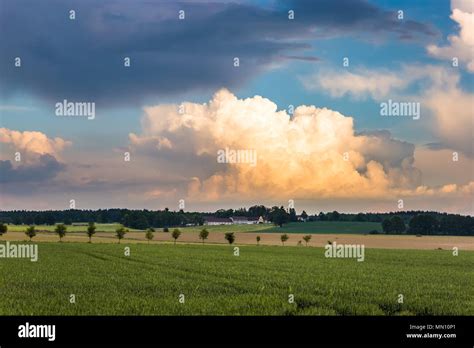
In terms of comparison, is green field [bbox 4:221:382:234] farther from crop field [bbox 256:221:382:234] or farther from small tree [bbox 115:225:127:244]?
small tree [bbox 115:225:127:244]

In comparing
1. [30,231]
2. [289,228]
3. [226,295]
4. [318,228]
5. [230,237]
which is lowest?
[230,237]

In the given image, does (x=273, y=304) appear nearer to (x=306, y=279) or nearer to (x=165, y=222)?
(x=306, y=279)

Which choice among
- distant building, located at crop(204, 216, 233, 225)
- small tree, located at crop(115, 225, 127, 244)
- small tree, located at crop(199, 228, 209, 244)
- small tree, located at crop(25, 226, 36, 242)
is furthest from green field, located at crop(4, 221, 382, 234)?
distant building, located at crop(204, 216, 233, 225)

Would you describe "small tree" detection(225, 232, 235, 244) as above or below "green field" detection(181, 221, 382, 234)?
below

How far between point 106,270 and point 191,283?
15.6 meters

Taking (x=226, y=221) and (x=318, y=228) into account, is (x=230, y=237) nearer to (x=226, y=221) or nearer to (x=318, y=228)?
(x=226, y=221)

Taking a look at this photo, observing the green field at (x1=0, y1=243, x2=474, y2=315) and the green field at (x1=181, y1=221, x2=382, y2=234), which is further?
the green field at (x1=181, y1=221, x2=382, y2=234)

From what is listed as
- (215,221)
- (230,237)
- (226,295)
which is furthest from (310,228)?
(226,295)

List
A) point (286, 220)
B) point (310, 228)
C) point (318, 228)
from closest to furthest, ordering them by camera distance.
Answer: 1. point (286, 220)
2. point (310, 228)
3. point (318, 228)

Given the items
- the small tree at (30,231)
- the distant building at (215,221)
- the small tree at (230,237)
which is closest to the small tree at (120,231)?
the small tree at (30,231)

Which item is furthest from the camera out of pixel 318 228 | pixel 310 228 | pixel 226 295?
pixel 318 228

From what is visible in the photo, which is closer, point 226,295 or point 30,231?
point 226,295
